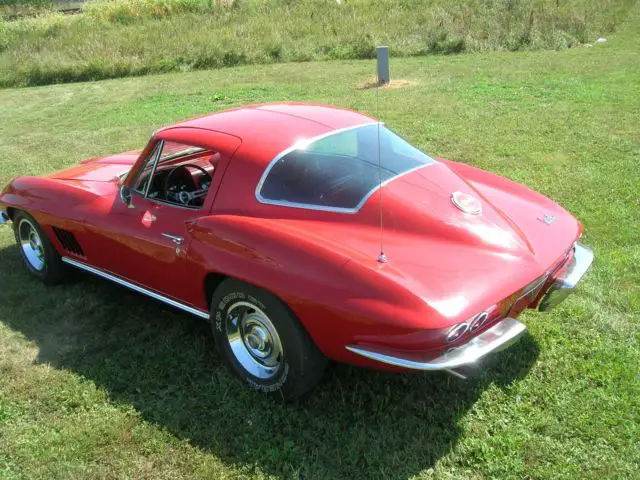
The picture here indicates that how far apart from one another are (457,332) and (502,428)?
70 centimetres

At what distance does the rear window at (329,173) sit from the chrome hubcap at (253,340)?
62 centimetres

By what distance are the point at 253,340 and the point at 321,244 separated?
70 centimetres

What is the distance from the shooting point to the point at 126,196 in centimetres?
394

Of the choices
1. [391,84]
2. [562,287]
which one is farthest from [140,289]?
[391,84]

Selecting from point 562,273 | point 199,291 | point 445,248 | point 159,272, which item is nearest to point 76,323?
point 159,272

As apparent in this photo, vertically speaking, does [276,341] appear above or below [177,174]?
below

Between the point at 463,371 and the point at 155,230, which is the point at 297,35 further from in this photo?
the point at 463,371

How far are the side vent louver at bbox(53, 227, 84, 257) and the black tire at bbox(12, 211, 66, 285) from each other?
0.59 ft

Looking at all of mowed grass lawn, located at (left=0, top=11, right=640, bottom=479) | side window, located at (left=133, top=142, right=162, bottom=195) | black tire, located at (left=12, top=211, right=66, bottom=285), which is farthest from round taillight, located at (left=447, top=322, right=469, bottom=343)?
black tire, located at (left=12, top=211, right=66, bottom=285)

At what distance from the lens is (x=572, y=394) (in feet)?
10.4

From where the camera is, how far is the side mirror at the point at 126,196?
3.91 metres

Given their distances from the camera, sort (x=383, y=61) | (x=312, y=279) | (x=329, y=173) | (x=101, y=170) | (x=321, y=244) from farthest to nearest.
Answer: (x=383, y=61) → (x=101, y=170) → (x=329, y=173) → (x=321, y=244) → (x=312, y=279)

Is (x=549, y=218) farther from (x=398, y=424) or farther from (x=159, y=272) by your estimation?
(x=159, y=272)

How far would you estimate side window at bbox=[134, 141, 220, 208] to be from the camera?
12.8 feet
